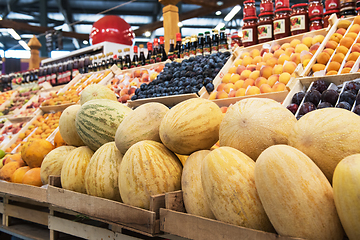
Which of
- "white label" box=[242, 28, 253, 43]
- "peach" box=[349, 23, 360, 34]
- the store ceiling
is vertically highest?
the store ceiling

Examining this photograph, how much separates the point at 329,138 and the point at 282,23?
2.65 m

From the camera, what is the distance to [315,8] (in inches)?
121

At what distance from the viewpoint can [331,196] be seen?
78 cm

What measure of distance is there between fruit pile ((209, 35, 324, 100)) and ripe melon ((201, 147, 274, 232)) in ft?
5.73

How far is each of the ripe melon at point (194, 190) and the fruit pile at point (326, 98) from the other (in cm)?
104

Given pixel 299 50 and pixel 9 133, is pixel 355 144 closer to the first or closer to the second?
pixel 299 50

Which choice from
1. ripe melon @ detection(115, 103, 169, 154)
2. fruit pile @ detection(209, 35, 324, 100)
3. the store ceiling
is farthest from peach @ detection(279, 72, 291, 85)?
the store ceiling

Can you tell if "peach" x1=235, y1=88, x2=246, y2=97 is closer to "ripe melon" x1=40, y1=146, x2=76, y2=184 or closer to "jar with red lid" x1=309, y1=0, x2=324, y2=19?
"jar with red lid" x1=309, y1=0, x2=324, y2=19

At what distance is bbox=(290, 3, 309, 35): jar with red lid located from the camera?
311 cm

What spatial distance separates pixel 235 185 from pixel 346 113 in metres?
0.40

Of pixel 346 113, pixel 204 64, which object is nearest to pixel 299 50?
pixel 204 64

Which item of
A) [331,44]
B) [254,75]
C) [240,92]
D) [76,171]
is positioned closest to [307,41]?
[331,44]

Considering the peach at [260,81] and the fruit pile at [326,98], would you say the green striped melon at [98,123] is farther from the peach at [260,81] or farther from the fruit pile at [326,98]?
the peach at [260,81]

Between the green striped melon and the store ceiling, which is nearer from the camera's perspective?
the green striped melon
